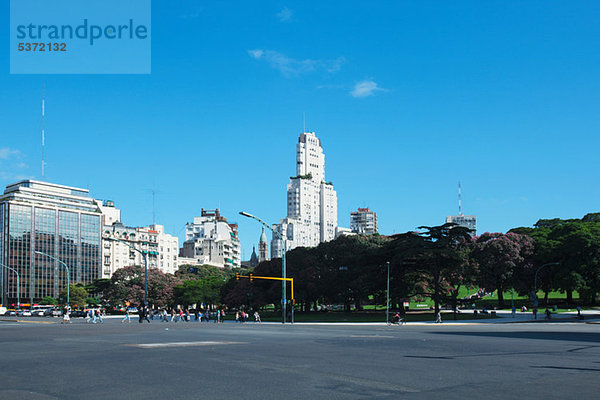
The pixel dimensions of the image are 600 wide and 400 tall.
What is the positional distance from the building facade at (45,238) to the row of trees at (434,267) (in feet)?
245

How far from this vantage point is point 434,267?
2936 inches

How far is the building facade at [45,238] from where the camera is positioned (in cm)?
16100

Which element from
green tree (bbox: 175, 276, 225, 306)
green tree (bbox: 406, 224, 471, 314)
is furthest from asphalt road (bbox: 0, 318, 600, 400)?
green tree (bbox: 175, 276, 225, 306)

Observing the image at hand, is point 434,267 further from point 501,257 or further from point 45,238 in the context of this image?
point 45,238

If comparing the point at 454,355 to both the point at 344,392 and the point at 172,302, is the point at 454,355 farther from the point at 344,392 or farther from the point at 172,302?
the point at 172,302

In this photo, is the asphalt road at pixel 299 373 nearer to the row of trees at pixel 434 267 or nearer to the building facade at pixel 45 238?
the row of trees at pixel 434 267

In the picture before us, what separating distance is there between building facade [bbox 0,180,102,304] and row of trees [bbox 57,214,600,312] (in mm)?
74752

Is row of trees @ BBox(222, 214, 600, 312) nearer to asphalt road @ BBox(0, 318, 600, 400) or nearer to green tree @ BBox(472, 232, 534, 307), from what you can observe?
green tree @ BBox(472, 232, 534, 307)

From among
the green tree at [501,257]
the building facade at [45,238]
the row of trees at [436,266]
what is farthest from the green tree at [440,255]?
the building facade at [45,238]

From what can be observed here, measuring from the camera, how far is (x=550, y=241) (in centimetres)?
8969

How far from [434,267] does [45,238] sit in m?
130

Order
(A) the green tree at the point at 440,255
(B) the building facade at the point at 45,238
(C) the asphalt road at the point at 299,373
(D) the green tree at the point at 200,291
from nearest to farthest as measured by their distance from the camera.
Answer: (C) the asphalt road at the point at 299,373 → (A) the green tree at the point at 440,255 → (D) the green tree at the point at 200,291 → (B) the building facade at the point at 45,238

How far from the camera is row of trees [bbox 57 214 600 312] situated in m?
75.0

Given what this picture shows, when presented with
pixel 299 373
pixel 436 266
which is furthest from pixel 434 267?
pixel 299 373
